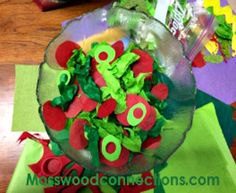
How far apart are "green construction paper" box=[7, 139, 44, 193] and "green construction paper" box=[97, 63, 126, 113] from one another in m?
0.15

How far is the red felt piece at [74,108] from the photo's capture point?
0.51 metres

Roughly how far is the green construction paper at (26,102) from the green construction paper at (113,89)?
15 centimetres

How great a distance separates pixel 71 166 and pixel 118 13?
10.3 inches

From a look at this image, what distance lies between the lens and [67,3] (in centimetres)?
71

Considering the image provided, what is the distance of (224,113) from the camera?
64 cm

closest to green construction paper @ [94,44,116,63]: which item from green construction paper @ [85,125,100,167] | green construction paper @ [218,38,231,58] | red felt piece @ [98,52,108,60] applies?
red felt piece @ [98,52,108,60]

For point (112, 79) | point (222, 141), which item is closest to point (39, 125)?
point (112, 79)

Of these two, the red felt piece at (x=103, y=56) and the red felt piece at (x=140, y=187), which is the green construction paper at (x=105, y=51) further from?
the red felt piece at (x=140, y=187)

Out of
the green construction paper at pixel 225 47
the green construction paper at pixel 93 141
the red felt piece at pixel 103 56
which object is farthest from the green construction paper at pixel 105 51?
the green construction paper at pixel 225 47

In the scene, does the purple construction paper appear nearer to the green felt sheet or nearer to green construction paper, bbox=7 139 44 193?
the green felt sheet

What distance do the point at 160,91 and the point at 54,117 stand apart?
0.15m

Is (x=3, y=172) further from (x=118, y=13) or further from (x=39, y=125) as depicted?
(x=118, y=13)

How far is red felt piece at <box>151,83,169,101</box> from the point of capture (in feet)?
1.75

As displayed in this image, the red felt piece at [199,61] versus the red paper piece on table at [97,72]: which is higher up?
the red paper piece on table at [97,72]
